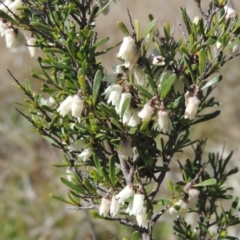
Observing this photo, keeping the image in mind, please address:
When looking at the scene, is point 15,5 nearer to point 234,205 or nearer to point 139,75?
point 139,75

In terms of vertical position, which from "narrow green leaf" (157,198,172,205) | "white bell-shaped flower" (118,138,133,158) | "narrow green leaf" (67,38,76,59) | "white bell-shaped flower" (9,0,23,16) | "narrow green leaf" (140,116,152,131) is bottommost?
"narrow green leaf" (157,198,172,205)

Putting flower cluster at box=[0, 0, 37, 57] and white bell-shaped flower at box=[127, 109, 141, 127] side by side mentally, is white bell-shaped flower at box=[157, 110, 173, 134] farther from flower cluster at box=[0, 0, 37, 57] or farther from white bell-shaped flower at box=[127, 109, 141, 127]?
flower cluster at box=[0, 0, 37, 57]

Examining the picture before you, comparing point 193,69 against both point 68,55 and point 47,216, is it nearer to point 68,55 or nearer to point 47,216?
point 68,55

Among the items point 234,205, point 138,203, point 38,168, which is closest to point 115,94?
point 138,203

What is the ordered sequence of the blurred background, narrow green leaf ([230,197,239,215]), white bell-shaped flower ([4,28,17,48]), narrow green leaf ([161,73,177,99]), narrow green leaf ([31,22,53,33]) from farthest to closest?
the blurred background, narrow green leaf ([230,197,239,215]), white bell-shaped flower ([4,28,17,48]), narrow green leaf ([31,22,53,33]), narrow green leaf ([161,73,177,99])

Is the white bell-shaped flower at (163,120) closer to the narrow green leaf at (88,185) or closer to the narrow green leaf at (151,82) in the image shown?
the narrow green leaf at (151,82)

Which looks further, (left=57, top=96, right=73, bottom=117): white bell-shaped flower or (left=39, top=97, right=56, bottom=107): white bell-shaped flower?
(left=39, top=97, right=56, bottom=107): white bell-shaped flower

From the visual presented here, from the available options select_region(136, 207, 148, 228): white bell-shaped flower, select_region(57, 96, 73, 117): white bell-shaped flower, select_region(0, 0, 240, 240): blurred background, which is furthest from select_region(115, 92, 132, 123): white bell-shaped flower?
select_region(0, 0, 240, 240): blurred background
